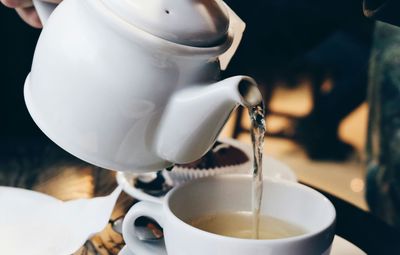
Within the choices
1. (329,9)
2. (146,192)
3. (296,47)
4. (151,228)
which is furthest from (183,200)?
(296,47)

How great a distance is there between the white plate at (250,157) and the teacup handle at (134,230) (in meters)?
0.10

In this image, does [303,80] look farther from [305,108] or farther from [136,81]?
[136,81]

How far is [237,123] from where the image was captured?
2000 mm

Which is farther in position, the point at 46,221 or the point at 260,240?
the point at 46,221

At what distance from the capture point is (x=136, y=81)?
1.56 ft

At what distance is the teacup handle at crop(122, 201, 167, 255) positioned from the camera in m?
0.55

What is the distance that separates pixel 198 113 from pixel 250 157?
0.44 meters

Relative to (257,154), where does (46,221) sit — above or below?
below

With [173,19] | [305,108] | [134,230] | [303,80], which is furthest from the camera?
[303,80]

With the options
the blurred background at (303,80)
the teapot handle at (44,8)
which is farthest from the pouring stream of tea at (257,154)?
the blurred background at (303,80)

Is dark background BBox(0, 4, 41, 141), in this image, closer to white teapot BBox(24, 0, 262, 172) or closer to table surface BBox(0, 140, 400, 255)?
table surface BBox(0, 140, 400, 255)

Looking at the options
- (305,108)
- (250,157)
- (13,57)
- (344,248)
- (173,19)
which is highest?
(173,19)

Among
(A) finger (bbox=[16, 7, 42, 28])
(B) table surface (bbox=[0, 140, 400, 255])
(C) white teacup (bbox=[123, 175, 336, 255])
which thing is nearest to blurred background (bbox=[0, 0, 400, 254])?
(B) table surface (bbox=[0, 140, 400, 255])

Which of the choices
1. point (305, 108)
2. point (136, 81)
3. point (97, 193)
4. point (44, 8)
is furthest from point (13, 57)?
point (305, 108)
